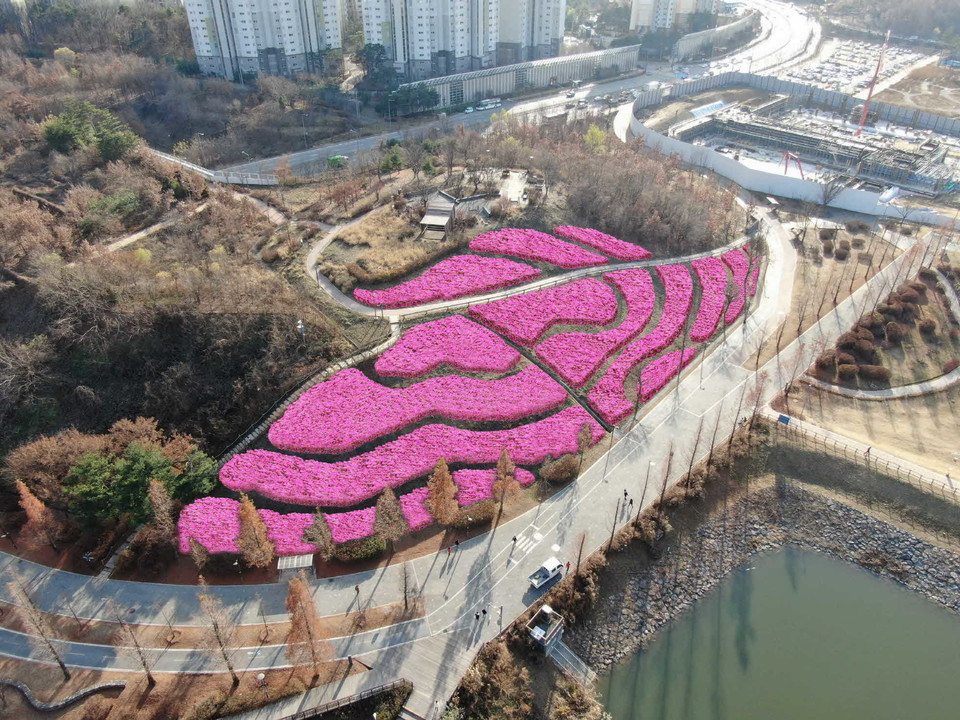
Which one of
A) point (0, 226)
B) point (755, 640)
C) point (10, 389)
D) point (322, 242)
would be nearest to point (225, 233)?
point (322, 242)

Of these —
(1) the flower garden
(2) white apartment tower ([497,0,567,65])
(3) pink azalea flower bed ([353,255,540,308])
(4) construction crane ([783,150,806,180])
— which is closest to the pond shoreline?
(1) the flower garden

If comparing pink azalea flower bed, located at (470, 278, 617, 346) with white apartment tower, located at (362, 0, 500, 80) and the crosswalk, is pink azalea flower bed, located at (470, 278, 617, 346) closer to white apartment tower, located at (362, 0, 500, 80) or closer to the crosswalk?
the crosswalk

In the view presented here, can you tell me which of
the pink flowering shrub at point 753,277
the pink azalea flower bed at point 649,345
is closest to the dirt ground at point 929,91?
the pink flowering shrub at point 753,277

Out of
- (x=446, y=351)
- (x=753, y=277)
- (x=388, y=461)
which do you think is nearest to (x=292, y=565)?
(x=388, y=461)

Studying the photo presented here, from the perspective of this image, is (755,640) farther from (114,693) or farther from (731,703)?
(114,693)

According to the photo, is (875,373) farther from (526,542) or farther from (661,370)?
(526,542)
